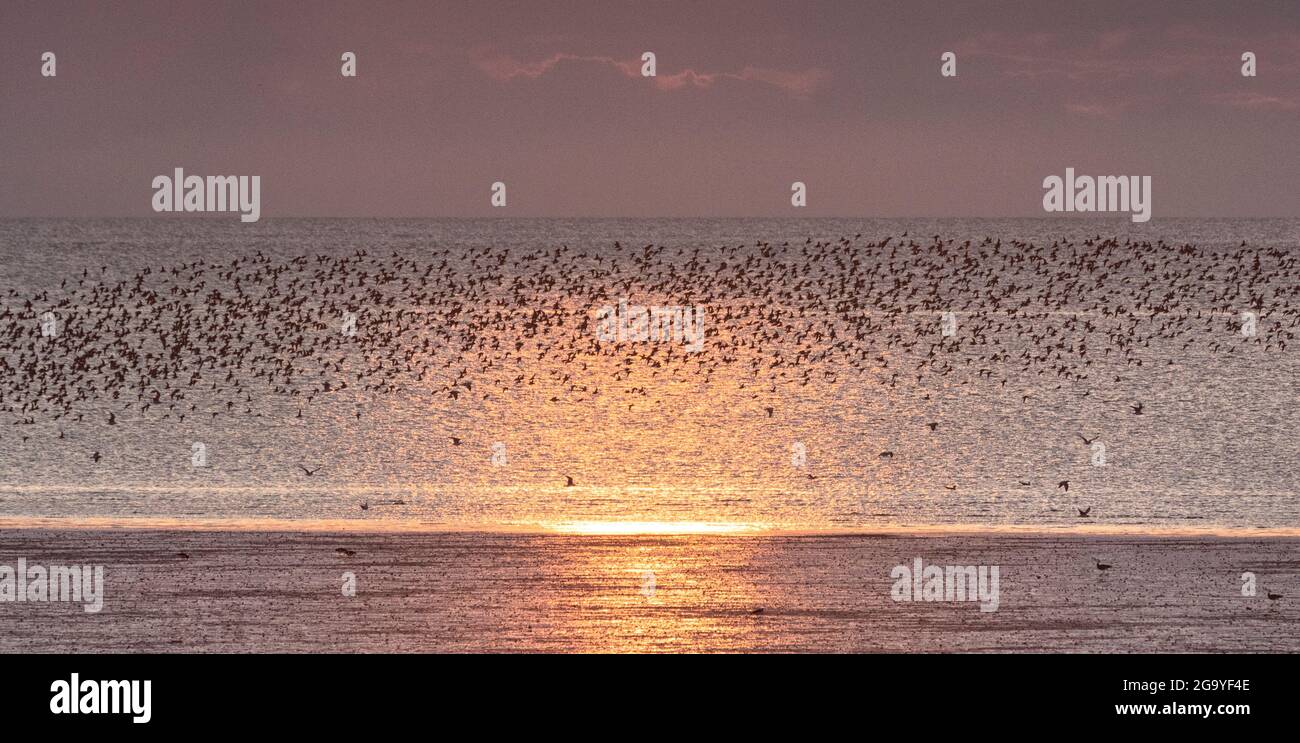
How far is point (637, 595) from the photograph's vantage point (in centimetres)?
1138

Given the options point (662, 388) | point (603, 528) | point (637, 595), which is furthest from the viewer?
point (662, 388)

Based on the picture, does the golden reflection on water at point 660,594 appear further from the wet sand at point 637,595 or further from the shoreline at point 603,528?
the shoreline at point 603,528

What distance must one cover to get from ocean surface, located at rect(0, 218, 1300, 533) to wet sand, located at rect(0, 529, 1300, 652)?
1.60 m

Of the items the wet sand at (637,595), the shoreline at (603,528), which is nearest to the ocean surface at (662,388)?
the shoreline at (603,528)

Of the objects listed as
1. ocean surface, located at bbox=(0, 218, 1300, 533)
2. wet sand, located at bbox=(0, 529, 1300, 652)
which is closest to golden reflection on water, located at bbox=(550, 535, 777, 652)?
wet sand, located at bbox=(0, 529, 1300, 652)

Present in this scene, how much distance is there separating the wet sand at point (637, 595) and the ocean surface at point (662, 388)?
1.60m

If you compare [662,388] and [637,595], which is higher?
[662,388]

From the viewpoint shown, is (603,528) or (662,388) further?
(662,388)

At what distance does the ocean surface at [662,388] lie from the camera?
17.4 meters

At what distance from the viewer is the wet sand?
10219 mm

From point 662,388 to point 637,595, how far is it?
479 inches

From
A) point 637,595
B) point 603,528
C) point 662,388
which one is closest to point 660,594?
point 637,595

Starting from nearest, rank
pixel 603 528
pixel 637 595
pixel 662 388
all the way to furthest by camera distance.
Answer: pixel 637 595 → pixel 603 528 → pixel 662 388

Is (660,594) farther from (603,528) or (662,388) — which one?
(662,388)
